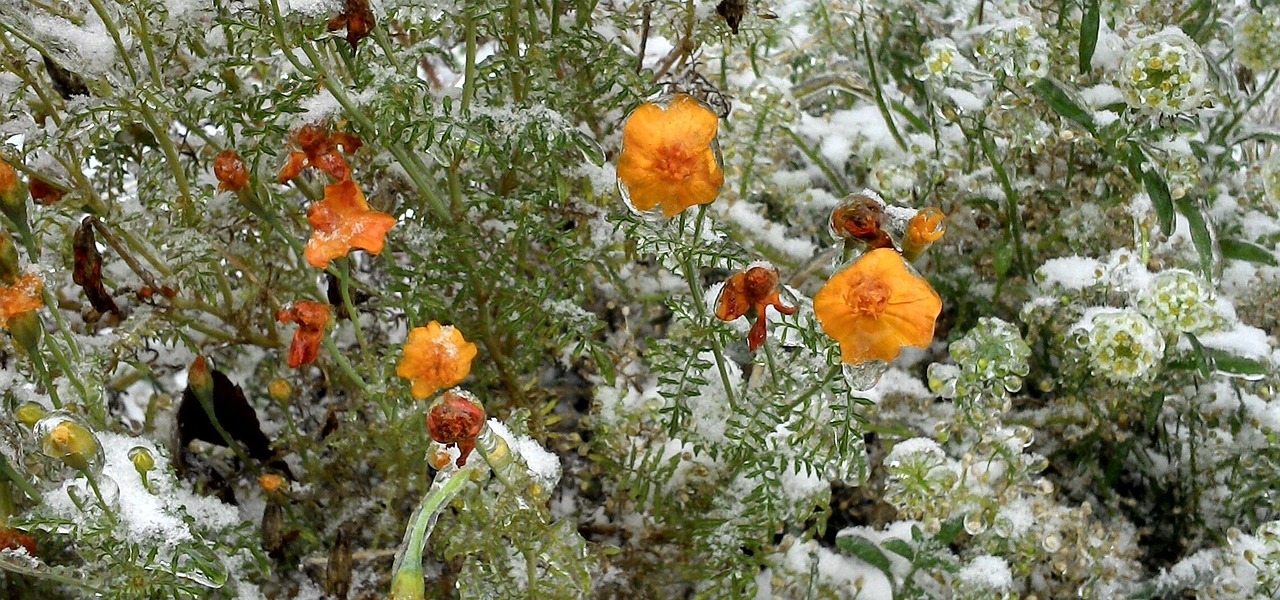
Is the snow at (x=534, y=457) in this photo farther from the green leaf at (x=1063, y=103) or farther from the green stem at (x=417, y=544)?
the green leaf at (x=1063, y=103)

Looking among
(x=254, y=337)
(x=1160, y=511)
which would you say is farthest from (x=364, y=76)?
(x=1160, y=511)

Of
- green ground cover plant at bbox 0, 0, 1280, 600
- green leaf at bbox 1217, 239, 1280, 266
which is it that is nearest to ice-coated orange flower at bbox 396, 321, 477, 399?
green ground cover plant at bbox 0, 0, 1280, 600

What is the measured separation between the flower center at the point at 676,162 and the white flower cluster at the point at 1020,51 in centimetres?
41

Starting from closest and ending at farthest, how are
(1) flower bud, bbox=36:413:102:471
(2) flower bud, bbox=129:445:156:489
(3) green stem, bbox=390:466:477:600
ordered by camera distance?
(3) green stem, bbox=390:466:477:600, (1) flower bud, bbox=36:413:102:471, (2) flower bud, bbox=129:445:156:489

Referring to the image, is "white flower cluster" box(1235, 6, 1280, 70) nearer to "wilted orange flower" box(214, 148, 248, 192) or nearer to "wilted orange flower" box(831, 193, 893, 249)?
"wilted orange flower" box(831, 193, 893, 249)

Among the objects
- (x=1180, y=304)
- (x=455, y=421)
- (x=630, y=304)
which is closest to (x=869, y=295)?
(x=455, y=421)

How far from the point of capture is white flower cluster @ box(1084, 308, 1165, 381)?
0.85 metres

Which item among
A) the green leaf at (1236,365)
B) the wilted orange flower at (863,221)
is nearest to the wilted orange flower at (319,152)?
the wilted orange flower at (863,221)

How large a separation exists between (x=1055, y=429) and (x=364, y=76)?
2.71 ft

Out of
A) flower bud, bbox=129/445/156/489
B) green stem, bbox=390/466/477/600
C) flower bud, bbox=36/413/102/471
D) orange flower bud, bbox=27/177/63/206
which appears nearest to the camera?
green stem, bbox=390/466/477/600

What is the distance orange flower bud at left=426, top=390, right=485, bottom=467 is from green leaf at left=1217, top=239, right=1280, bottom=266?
0.77 m

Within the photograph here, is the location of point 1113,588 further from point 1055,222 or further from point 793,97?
point 793,97

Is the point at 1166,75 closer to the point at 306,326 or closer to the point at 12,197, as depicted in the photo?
the point at 306,326

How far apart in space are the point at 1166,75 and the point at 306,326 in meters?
0.71
